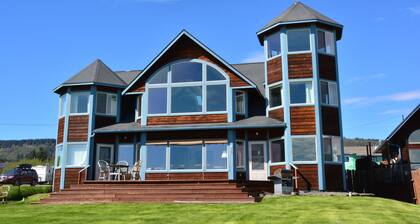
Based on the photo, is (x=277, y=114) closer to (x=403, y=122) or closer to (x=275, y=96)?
(x=275, y=96)

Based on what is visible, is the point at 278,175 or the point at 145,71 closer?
the point at 278,175

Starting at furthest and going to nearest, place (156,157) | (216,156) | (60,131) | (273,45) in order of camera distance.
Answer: (60,131), (156,157), (273,45), (216,156)

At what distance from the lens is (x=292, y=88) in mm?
21719

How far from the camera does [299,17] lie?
22109 mm

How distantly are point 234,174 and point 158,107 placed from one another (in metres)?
5.64

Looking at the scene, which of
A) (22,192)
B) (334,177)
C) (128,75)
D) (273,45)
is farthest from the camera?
(128,75)

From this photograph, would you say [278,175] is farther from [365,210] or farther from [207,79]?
[207,79]

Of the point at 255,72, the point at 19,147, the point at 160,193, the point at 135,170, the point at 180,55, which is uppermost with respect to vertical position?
the point at 19,147

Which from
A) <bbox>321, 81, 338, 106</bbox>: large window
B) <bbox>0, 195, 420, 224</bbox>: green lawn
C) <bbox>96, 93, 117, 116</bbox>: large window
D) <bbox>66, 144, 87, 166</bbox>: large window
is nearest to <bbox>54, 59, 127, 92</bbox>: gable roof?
<bbox>96, 93, 117, 116</bbox>: large window

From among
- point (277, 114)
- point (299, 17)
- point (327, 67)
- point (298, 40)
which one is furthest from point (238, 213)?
point (299, 17)

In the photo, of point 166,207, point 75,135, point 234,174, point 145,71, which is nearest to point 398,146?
point 234,174

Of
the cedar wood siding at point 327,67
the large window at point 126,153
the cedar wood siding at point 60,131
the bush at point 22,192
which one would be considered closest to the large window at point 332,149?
the cedar wood siding at point 327,67

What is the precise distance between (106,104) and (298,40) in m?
11.8

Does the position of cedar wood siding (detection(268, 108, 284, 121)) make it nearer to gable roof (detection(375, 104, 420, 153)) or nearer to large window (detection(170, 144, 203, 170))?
large window (detection(170, 144, 203, 170))
